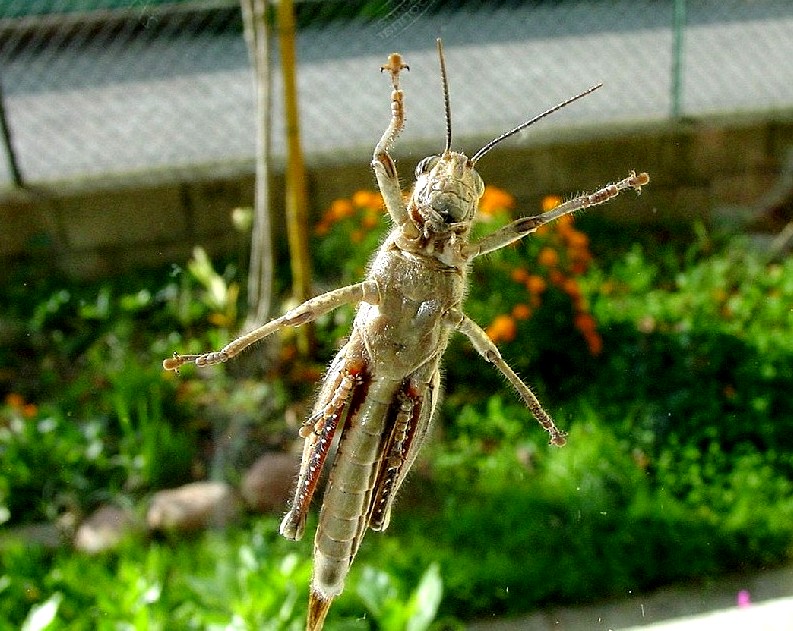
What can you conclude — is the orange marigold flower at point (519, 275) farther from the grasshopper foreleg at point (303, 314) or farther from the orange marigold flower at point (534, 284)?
the grasshopper foreleg at point (303, 314)

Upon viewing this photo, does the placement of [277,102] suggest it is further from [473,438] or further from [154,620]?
[154,620]

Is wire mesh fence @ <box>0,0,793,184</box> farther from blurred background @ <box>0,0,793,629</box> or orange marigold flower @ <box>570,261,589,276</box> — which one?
orange marigold flower @ <box>570,261,589,276</box>

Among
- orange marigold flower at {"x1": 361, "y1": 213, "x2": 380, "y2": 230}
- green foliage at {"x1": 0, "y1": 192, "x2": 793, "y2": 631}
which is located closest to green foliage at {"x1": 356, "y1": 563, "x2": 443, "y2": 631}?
green foliage at {"x1": 0, "y1": 192, "x2": 793, "y2": 631}

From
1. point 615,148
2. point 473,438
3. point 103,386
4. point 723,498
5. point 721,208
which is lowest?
point 723,498

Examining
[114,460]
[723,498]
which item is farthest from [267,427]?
[723,498]

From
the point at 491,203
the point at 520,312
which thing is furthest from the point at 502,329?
the point at 491,203

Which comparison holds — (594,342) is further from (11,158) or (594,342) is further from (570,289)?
(11,158)
